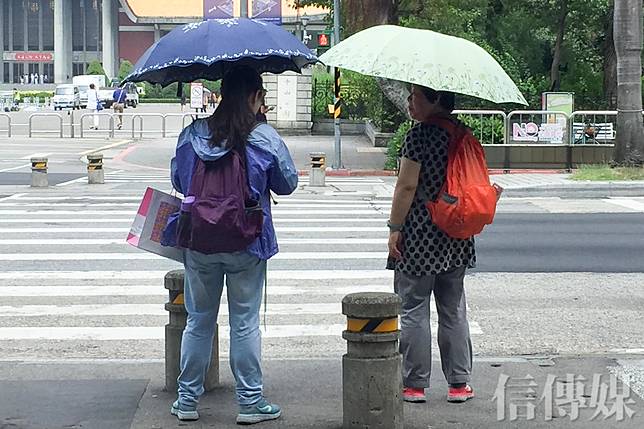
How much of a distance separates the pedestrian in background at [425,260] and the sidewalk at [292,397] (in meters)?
0.25

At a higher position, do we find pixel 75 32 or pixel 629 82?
pixel 75 32

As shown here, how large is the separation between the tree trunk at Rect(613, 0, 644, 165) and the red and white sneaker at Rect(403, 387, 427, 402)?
16.9 metres

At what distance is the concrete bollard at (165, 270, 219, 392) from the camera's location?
643 centimetres

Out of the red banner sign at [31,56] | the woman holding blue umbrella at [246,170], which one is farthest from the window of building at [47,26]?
the woman holding blue umbrella at [246,170]

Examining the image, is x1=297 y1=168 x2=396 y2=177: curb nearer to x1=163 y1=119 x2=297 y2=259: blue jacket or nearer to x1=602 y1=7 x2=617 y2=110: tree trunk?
x1=602 y1=7 x2=617 y2=110: tree trunk

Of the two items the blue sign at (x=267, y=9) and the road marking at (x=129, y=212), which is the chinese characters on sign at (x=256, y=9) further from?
the road marking at (x=129, y=212)

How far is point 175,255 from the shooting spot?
6.15 meters

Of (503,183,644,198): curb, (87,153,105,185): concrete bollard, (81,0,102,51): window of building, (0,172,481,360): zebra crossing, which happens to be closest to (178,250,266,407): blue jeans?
(0,172,481,360): zebra crossing

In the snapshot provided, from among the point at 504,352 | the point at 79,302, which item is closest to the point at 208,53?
the point at 504,352

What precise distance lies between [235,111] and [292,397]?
1894 mm

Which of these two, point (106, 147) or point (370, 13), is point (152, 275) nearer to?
point (370, 13)

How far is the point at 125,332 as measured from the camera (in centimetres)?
884

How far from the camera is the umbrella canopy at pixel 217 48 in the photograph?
19.1 ft

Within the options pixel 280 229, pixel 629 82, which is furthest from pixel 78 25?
pixel 280 229
